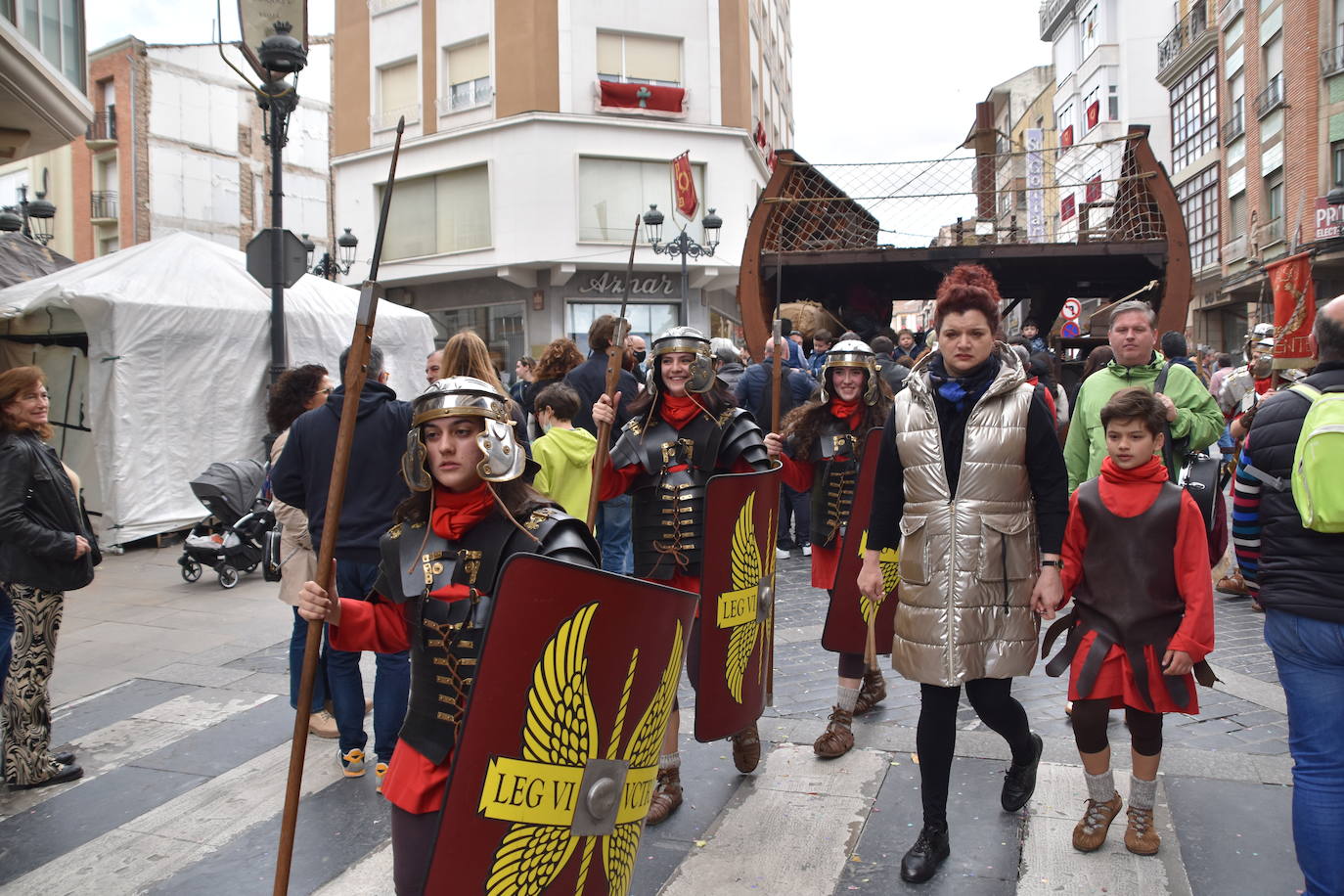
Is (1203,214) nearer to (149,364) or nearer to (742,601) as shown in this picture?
(149,364)

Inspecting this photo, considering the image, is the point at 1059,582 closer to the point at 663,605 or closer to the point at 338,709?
the point at 663,605

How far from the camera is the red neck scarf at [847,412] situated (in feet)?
16.2

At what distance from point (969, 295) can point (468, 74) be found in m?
24.0

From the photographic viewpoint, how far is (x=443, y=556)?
2553mm

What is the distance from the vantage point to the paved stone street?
3383 mm

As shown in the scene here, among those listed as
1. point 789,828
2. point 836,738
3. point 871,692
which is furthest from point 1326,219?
A: point 789,828

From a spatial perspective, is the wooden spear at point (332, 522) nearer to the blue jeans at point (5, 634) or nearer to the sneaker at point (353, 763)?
the sneaker at point (353, 763)

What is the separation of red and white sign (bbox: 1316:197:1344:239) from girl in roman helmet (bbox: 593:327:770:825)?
2525 centimetres

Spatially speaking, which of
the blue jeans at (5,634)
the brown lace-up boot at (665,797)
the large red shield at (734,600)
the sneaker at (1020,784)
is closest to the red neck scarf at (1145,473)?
the sneaker at (1020,784)

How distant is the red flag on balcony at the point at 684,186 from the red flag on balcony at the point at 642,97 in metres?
1.75

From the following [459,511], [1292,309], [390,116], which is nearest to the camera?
[459,511]

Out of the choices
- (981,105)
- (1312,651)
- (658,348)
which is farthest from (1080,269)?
(1312,651)

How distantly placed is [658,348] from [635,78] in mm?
22075

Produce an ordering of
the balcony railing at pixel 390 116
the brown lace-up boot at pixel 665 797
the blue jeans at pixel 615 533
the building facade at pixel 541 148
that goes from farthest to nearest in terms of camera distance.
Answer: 1. the balcony railing at pixel 390 116
2. the building facade at pixel 541 148
3. the blue jeans at pixel 615 533
4. the brown lace-up boot at pixel 665 797
